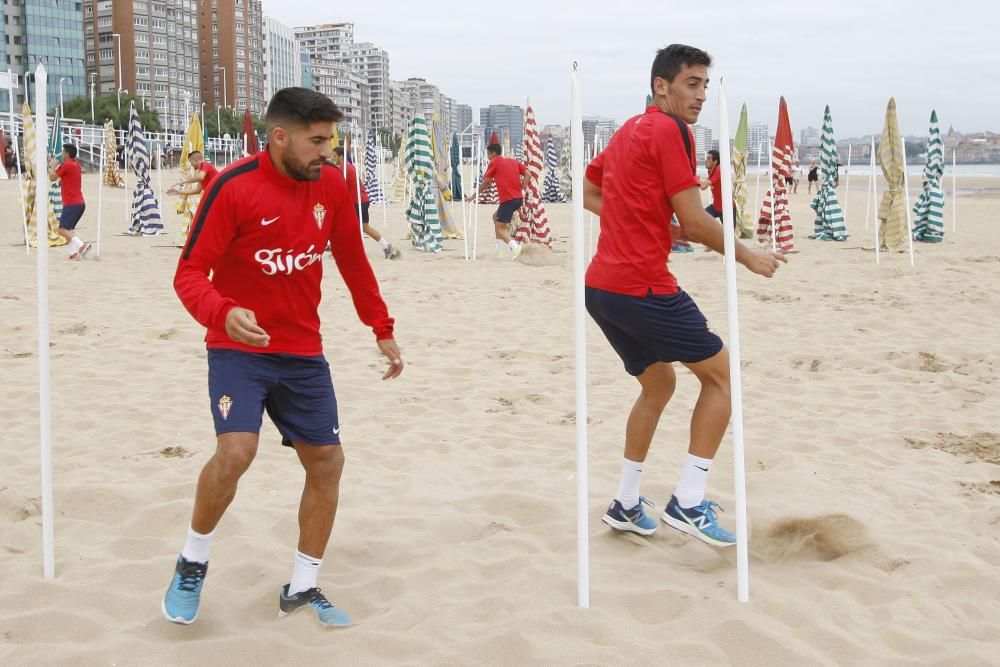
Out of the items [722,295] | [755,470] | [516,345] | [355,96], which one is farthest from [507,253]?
[355,96]

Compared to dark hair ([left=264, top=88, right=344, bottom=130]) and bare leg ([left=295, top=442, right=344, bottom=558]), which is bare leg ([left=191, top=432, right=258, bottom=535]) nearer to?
bare leg ([left=295, top=442, right=344, bottom=558])

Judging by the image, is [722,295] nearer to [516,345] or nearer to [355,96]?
[516,345]

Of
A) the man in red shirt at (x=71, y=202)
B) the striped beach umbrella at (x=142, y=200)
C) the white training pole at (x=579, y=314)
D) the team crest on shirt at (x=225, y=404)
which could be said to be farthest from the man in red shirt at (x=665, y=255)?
the striped beach umbrella at (x=142, y=200)

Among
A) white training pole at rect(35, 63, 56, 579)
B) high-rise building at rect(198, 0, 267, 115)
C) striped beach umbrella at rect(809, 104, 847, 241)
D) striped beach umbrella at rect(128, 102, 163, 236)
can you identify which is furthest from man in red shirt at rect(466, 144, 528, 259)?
high-rise building at rect(198, 0, 267, 115)

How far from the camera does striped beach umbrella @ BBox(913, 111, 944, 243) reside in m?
16.0

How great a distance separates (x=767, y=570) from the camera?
325 centimetres

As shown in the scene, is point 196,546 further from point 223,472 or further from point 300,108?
point 300,108

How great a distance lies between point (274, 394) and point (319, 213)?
59 cm

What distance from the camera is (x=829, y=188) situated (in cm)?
1684

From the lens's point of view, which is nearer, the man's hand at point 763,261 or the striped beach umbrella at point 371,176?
the man's hand at point 763,261

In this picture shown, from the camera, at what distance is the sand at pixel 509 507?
8.96 feet

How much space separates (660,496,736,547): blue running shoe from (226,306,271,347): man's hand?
1.77 metres

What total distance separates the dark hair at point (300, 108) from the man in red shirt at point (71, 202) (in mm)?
11061

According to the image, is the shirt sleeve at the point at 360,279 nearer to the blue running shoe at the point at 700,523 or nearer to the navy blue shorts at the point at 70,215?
the blue running shoe at the point at 700,523
